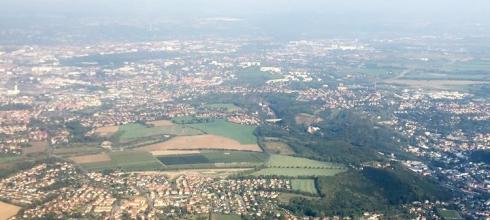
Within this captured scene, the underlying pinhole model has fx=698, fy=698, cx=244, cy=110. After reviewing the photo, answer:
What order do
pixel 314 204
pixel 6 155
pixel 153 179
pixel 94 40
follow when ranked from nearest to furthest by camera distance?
pixel 314 204 → pixel 153 179 → pixel 6 155 → pixel 94 40

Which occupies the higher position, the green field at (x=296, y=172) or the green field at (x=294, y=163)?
the green field at (x=294, y=163)

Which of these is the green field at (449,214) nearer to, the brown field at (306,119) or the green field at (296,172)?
the green field at (296,172)

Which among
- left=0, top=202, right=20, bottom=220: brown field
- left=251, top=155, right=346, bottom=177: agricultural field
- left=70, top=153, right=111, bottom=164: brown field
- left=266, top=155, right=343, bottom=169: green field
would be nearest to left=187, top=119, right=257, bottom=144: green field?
left=266, top=155, right=343, bottom=169: green field

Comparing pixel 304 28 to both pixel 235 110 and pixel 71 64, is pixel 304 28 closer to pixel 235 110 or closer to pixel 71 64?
pixel 71 64

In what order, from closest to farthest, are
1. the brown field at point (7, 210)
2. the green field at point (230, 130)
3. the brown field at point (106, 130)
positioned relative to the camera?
the brown field at point (7, 210), the green field at point (230, 130), the brown field at point (106, 130)

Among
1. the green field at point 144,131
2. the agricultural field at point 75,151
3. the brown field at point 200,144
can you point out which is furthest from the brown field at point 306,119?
the agricultural field at point 75,151

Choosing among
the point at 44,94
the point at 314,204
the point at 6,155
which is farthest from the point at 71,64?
the point at 314,204

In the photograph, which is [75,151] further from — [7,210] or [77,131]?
[7,210]
